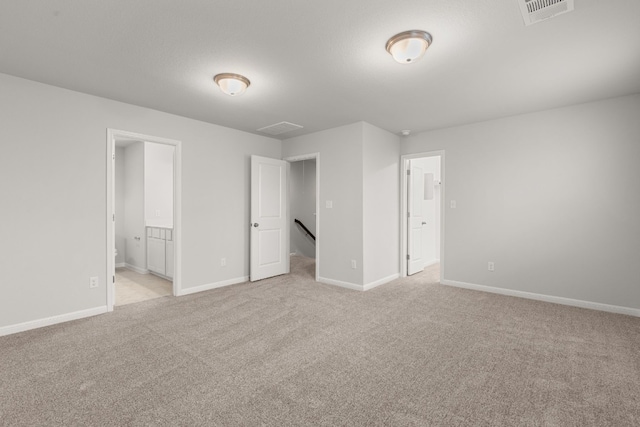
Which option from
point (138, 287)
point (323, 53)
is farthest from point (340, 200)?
point (138, 287)

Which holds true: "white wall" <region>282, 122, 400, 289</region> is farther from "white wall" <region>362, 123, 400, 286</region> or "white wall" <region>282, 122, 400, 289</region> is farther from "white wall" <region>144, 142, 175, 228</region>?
"white wall" <region>144, 142, 175, 228</region>

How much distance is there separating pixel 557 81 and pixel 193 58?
→ 3.41 meters

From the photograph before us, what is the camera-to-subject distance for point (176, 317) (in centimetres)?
317

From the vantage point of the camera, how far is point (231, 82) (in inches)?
110

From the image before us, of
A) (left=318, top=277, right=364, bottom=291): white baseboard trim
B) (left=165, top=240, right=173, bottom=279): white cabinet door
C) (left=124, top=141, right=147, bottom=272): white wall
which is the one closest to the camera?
(left=318, top=277, right=364, bottom=291): white baseboard trim

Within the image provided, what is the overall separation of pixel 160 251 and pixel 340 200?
311cm

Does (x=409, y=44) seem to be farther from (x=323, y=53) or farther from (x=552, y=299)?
(x=552, y=299)

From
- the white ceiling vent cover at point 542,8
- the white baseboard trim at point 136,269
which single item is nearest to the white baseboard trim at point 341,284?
the white baseboard trim at point 136,269

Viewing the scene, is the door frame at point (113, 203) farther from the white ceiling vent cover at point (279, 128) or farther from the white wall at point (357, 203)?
the white wall at point (357, 203)

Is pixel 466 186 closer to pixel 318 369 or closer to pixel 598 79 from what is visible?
pixel 598 79

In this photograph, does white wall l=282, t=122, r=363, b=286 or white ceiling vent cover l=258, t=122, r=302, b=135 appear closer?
white wall l=282, t=122, r=363, b=286

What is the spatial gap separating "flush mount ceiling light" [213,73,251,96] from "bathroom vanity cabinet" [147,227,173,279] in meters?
2.79

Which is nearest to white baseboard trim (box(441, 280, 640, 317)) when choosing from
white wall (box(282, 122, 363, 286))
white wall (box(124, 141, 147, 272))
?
white wall (box(282, 122, 363, 286))

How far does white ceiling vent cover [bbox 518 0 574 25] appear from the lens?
1.79m
